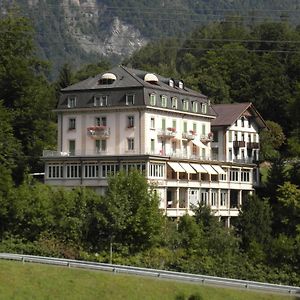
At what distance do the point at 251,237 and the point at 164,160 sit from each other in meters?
11.7

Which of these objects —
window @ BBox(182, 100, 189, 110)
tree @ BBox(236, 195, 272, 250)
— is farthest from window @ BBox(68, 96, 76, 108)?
Result: tree @ BBox(236, 195, 272, 250)

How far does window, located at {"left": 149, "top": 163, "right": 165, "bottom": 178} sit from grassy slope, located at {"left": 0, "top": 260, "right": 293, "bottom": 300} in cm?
2330

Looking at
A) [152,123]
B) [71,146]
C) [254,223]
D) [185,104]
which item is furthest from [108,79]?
[254,223]

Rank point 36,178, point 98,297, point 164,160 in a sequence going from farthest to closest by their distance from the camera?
point 36,178, point 164,160, point 98,297

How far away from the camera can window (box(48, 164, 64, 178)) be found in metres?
83.3

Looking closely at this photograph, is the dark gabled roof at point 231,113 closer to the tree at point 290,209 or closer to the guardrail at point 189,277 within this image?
the tree at point 290,209

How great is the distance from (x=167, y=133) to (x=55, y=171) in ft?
31.1

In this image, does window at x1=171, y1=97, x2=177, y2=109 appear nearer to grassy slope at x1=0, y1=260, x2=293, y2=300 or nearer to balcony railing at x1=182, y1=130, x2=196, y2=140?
balcony railing at x1=182, y1=130, x2=196, y2=140

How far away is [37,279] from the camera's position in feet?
183

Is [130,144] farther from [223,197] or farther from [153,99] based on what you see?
[223,197]

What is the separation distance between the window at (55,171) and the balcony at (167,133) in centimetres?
822

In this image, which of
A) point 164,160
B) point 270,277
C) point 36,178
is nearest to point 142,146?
point 164,160

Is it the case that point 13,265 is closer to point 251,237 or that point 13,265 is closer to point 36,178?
point 251,237

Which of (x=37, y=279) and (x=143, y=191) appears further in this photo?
(x=143, y=191)
